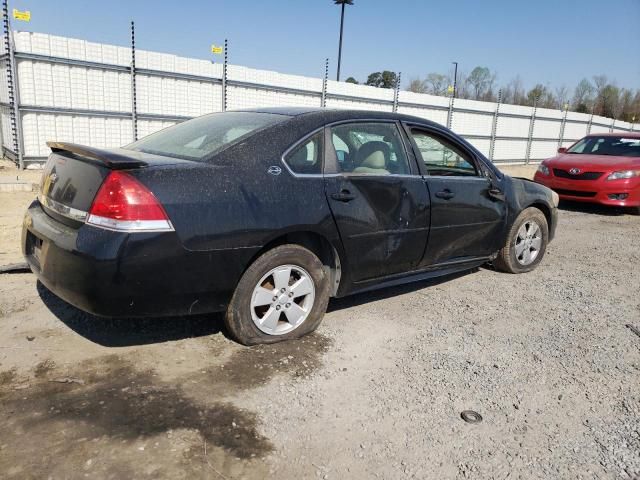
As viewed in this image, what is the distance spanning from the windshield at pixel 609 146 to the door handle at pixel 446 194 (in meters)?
7.83

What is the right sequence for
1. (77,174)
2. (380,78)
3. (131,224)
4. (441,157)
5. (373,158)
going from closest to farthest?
(131,224), (77,174), (373,158), (441,157), (380,78)

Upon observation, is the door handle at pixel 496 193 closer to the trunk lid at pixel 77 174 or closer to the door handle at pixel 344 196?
the door handle at pixel 344 196

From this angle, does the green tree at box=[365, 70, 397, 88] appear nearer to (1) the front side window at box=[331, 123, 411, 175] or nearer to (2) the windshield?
(2) the windshield

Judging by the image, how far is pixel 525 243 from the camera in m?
5.53

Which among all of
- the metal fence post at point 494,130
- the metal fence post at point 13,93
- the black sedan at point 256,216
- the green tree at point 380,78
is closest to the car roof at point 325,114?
the black sedan at point 256,216

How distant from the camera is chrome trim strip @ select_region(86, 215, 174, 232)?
9.25 ft

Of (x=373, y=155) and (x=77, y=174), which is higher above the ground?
(x=373, y=155)

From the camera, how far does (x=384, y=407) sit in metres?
2.87

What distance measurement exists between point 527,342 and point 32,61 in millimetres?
10457

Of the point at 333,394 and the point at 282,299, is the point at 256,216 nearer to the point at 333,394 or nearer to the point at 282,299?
the point at 282,299

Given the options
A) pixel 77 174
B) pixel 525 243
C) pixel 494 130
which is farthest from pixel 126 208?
pixel 494 130

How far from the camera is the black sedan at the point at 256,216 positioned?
2.88m

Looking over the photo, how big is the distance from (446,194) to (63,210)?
9.25 feet

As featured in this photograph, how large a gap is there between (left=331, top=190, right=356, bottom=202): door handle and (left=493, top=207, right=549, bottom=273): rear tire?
7.52 ft
